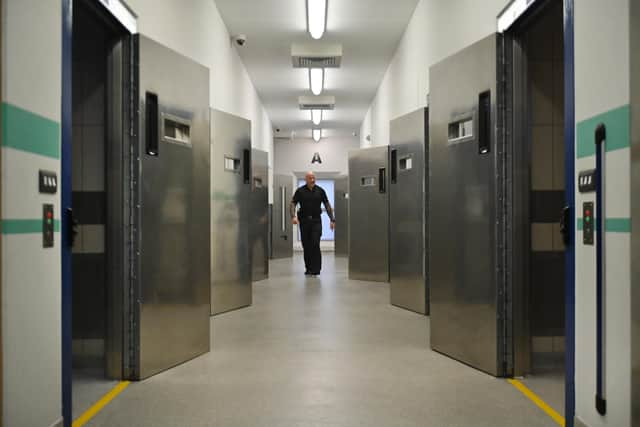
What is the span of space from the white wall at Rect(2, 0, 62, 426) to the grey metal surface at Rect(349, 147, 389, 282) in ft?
21.0

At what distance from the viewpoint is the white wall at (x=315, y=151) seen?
1967 centimetres

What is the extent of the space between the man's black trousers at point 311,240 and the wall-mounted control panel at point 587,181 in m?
7.52

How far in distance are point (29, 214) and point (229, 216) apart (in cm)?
405

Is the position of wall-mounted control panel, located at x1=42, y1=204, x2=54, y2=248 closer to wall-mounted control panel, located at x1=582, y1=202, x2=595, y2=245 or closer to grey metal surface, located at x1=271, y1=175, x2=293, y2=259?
wall-mounted control panel, located at x1=582, y1=202, x2=595, y2=245

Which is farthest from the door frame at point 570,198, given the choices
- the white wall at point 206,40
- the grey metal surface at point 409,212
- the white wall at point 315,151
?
the white wall at point 315,151

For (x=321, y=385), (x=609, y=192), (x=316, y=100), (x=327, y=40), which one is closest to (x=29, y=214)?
(x=321, y=385)

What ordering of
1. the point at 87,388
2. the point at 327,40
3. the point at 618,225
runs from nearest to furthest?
the point at 618,225 → the point at 87,388 → the point at 327,40

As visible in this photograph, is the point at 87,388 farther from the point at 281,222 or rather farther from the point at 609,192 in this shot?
the point at 281,222

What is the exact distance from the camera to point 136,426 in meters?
2.95

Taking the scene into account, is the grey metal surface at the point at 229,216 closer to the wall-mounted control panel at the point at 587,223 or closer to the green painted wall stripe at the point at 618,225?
the wall-mounted control panel at the point at 587,223

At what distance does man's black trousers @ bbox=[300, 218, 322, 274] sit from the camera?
10141 millimetres

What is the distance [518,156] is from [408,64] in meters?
4.70

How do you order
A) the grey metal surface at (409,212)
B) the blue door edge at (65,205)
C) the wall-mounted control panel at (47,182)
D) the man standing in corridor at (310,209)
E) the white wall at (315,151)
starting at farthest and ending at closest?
the white wall at (315,151), the man standing in corridor at (310,209), the grey metal surface at (409,212), the blue door edge at (65,205), the wall-mounted control panel at (47,182)

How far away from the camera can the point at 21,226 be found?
2387 millimetres
